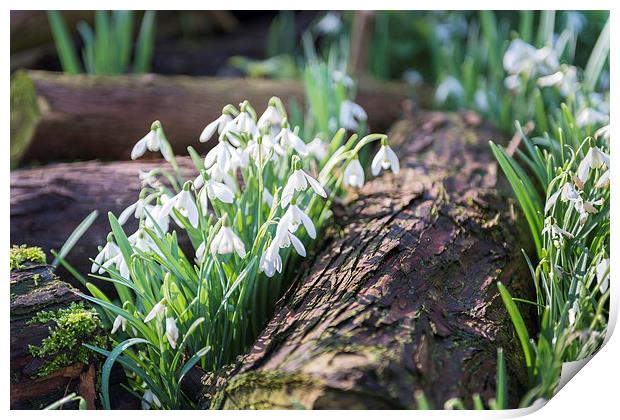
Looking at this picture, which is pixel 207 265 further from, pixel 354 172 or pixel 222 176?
pixel 354 172

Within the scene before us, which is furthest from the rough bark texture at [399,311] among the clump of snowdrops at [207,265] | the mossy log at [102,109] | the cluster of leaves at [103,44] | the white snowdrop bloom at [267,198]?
the cluster of leaves at [103,44]

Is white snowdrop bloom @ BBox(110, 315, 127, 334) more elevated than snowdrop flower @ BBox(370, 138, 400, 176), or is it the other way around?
snowdrop flower @ BBox(370, 138, 400, 176)

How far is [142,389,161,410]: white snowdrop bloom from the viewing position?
169 cm

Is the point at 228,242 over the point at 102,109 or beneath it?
beneath

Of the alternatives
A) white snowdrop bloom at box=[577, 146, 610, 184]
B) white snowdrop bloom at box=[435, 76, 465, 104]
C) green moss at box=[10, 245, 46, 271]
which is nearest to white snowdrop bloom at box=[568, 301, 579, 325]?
white snowdrop bloom at box=[577, 146, 610, 184]

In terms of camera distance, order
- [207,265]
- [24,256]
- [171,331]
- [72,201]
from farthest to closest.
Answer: [72,201]
[24,256]
[207,265]
[171,331]

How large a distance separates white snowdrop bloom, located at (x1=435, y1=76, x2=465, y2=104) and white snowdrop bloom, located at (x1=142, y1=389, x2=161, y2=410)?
194 centimetres

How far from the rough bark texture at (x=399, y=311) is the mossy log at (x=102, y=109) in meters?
0.86

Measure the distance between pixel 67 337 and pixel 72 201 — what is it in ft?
2.15

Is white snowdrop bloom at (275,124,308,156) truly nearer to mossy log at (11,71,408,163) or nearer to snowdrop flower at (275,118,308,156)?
snowdrop flower at (275,118,308,156)

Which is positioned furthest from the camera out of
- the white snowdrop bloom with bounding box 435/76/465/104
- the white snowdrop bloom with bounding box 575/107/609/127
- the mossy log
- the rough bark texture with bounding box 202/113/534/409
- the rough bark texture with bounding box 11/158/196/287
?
the white snowdrop bloom with bounding box 435/76/465/104

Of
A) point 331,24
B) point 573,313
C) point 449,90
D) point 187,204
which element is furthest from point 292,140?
point 331,24

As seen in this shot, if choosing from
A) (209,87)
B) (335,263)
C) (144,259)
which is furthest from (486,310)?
(209,87)

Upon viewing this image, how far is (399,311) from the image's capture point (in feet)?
5.17
